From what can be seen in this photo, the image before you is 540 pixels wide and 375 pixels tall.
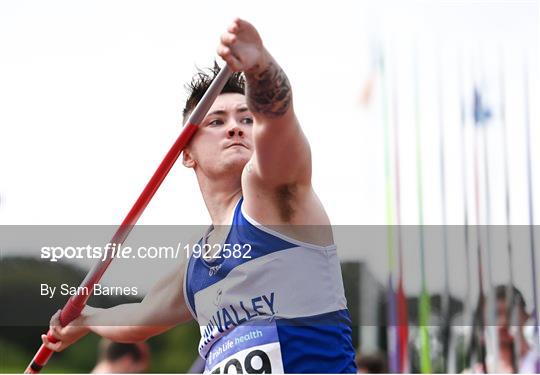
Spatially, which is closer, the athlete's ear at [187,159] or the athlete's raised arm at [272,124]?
the athlete's raised arm at [272,124]

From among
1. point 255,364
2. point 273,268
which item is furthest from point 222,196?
point 255,364

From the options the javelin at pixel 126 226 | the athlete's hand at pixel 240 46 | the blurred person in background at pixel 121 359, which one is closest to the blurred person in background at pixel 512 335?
the javelin at pixel 126 226

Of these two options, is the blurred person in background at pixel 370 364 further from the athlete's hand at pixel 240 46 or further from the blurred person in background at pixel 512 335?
the athlete's hand at pixel 240 46

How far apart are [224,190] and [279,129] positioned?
59cm

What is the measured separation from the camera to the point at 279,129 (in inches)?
91.9

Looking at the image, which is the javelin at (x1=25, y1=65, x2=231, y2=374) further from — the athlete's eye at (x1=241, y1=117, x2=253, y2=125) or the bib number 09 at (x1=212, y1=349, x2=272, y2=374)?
the bib number 09 at (x1=212, y1=349, x2=272, y2=374)

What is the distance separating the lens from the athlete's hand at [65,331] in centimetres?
330

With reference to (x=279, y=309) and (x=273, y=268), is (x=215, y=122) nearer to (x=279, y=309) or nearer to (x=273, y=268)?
(x=273, y=268)

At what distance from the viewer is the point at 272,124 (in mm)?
2324

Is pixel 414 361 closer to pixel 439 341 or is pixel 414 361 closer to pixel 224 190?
pixel 439 341

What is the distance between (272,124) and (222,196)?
61cm

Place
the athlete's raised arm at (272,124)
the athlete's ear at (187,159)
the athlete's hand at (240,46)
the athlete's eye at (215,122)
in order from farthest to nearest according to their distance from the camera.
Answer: the athlete's ear at (187,159) < the athlete's eye at (215,122) < the athlete's raised arm at (272,124) < the athlete's hand at (240,46)

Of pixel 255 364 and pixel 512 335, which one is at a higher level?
pixel 255 364

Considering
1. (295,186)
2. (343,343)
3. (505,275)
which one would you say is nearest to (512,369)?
(505,275)
